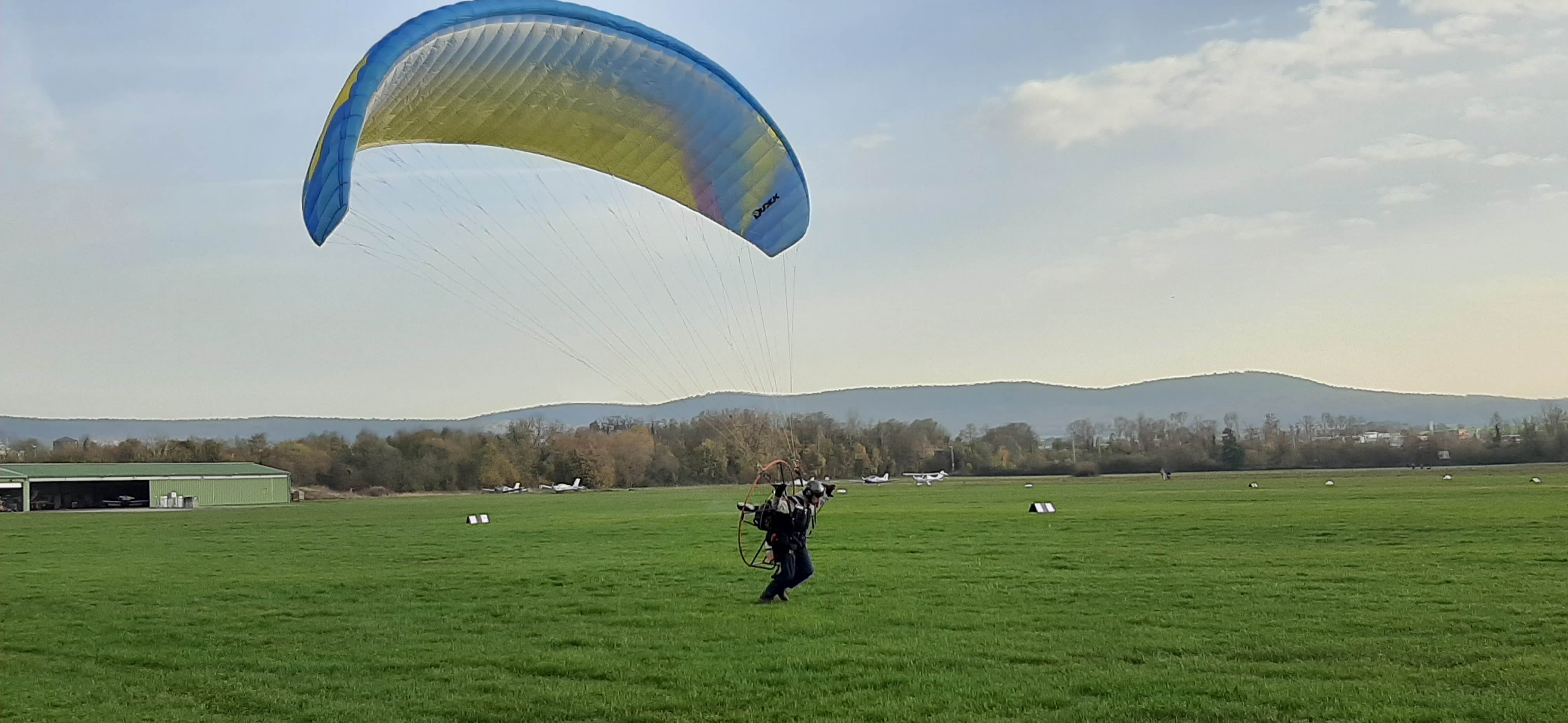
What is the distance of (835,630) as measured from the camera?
11070 mm

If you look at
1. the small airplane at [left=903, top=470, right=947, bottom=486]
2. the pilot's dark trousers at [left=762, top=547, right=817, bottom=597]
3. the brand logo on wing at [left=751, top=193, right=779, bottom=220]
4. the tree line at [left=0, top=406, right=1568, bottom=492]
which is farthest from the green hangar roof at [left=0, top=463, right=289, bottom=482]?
the brand logo on wing at [left=751, top=193, right=779, bottom=220]

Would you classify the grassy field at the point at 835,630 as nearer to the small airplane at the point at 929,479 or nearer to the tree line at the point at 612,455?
the small airplane at the point at 929,479

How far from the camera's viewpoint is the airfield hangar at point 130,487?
205ft

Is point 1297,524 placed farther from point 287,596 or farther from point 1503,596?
point 287,596

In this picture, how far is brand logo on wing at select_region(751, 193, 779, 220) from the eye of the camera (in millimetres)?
12492

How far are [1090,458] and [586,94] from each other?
344 feet

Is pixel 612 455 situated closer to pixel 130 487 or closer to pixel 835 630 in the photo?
pixel 130 487

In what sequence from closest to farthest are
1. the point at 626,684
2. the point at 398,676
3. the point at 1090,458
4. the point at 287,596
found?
1. the point at 626,684
2. the point at 398,676
3. the point at 287,596
4. the point at 1090,458

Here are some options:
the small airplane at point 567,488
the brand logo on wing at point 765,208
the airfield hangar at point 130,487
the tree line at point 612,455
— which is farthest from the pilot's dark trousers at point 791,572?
the small airplane at point 567,488

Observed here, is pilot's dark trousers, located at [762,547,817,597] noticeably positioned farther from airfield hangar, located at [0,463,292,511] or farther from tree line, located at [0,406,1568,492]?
tree line, located at [0,406,1568,492]

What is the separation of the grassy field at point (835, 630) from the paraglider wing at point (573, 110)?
3717mm

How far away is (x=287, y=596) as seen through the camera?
50.2ft

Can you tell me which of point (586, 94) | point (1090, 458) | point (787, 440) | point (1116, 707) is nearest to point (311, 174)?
point (586, 94)

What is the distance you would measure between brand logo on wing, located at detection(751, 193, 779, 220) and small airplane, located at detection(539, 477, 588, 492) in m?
77.7
